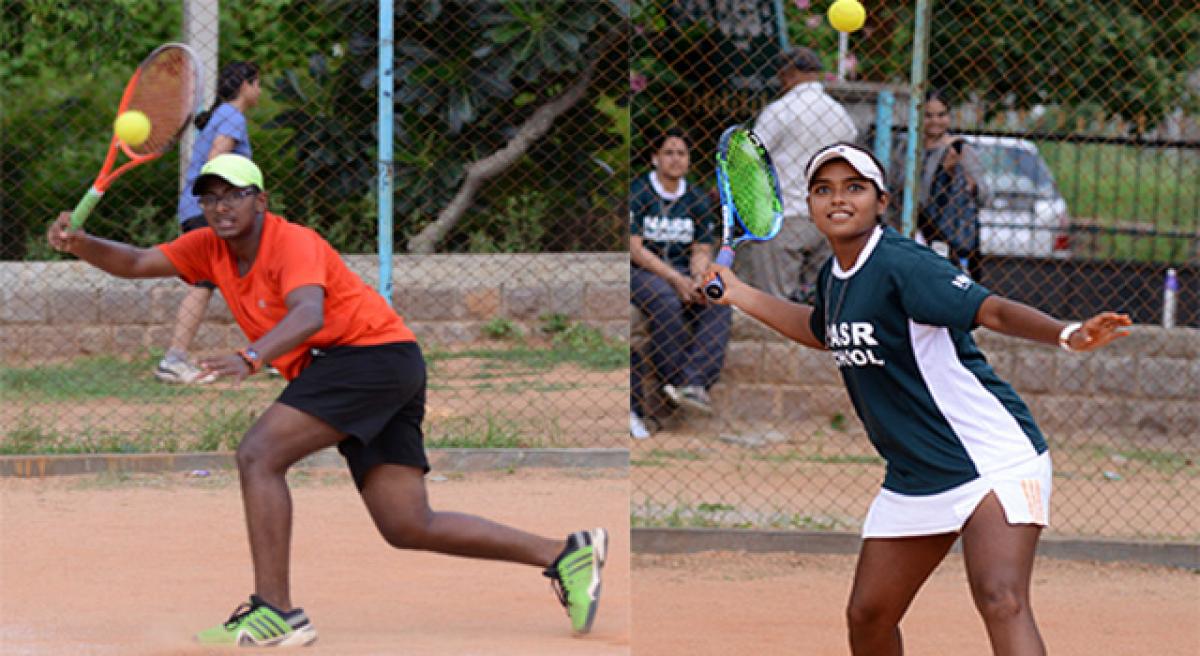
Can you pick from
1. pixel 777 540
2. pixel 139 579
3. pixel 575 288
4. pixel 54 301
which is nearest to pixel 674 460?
pixel 777 540

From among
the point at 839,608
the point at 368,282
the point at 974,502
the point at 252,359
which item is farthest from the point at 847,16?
the point at 974,502

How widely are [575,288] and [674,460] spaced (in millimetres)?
2147

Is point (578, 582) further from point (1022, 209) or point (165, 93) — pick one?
point (1022, 209)

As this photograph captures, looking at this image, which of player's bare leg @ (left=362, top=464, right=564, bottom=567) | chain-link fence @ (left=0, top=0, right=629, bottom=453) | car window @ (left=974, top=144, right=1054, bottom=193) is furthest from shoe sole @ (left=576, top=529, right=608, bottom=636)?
car window @ (left=974, top=144, right=1054, bottom=193)

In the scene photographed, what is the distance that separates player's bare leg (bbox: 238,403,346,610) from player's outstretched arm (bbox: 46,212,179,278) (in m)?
0.65

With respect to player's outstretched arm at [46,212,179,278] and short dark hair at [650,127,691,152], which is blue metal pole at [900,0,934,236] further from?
player's outstretched arm at [46,212,179,278]

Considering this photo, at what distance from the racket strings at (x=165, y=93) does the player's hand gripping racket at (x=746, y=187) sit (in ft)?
8.56

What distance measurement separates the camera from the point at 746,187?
4375 millimetres

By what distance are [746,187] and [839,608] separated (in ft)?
5.65

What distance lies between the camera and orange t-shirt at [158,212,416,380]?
14.4 ft

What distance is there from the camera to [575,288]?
9.30m

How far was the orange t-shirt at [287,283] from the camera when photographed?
173 inches

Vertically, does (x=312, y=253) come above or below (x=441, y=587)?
above

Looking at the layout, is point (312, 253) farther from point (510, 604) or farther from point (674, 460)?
point (674, 460)
